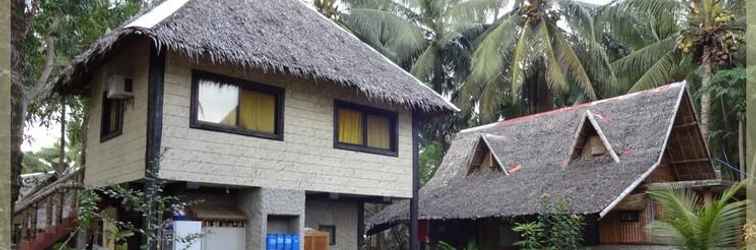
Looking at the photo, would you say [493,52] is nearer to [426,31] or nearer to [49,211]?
[426,31]

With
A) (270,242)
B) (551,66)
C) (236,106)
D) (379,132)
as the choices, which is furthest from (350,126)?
(551,66)

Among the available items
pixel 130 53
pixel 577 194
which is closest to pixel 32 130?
pixel 130 53

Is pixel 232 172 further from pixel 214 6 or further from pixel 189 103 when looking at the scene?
pixel 214 6

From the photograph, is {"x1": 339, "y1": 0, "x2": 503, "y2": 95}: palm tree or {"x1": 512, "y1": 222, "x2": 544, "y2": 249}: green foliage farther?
{"x1": 339, "y1": 0, "x2": 503, "y2": 95}: palm tree

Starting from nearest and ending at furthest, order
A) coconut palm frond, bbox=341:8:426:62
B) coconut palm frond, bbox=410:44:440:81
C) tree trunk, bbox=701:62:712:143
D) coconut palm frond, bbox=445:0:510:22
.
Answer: tree trunk, bbox=701:62:712:143
coconut palm frond, bbox=445:0:510:22
coconut palm frond, bbox=341:8:426:62
coconut palm frond, bbox=410:44:440:81

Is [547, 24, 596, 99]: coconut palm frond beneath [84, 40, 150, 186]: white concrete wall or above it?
above

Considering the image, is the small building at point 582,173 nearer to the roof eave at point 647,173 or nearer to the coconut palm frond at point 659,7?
the roof eave at point 647,173

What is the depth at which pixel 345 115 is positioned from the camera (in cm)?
1185

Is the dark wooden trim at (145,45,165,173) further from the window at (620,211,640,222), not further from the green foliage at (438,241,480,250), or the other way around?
the window at (620,211,640,222)

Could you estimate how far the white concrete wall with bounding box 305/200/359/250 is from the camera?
480 inches

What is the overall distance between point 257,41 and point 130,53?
176cm

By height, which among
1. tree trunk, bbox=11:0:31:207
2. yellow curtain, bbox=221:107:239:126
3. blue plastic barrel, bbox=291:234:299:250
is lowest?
blue plastic barrel, bbox=291:234:299:250

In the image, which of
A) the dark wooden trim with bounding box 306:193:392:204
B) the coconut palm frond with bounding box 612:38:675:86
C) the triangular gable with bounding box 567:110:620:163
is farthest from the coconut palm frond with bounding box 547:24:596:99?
the dark wooden trim with bounding box 306:193:392:204

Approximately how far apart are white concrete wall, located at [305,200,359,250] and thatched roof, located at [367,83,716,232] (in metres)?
2.43
